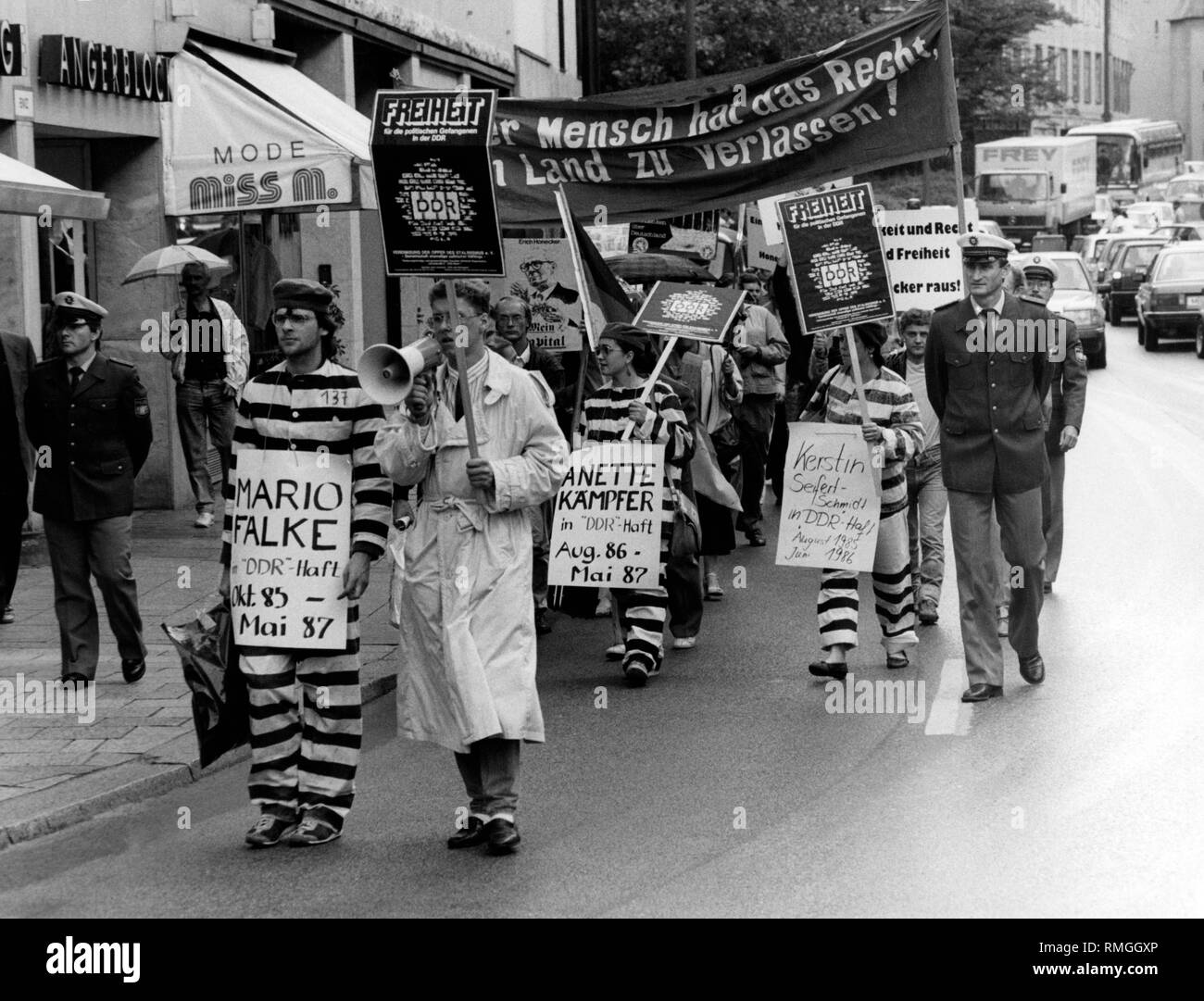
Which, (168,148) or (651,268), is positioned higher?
(168,148)

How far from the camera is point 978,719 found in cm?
886

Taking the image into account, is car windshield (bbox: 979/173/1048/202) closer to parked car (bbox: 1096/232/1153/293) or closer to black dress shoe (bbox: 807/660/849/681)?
parked car (bbox: 1096/232/1153/293)

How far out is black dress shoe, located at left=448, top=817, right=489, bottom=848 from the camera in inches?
275

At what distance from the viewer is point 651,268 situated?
15523mm

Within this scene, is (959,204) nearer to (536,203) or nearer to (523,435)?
(536,203)

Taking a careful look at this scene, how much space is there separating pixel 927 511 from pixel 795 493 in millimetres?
1698

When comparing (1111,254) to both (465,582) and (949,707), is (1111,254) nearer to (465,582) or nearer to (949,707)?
(949,707)

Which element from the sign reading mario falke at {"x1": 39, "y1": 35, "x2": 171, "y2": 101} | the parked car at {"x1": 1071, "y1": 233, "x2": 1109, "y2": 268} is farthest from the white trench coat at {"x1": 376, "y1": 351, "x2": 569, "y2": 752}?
the parked car at {"x1": 1071, "y1": 233, "x2": 1109, "y2": 268}

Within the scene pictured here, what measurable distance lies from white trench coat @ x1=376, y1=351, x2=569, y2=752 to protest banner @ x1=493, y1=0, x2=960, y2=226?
469 cm

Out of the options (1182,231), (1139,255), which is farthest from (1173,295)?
(1182,231)

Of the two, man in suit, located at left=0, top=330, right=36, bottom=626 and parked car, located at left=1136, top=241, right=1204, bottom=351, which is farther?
parked car, located at left=1136, top=241, right=1204, bottom=351

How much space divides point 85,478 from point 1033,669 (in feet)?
15.0

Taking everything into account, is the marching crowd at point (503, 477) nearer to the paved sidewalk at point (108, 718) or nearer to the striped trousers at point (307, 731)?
the striped trousers at point (307, 731)
